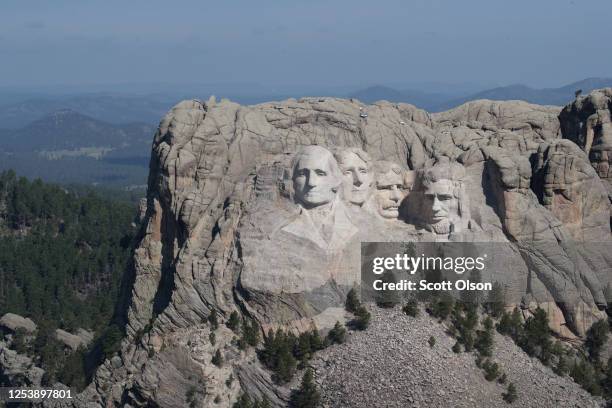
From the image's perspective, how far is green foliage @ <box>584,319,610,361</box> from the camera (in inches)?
1372

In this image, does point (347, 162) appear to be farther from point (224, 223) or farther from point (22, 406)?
point (22, 406)

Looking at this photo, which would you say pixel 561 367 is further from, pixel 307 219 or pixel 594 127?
pixel 594 127

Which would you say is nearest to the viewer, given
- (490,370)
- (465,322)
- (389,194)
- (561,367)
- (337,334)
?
(490,370)

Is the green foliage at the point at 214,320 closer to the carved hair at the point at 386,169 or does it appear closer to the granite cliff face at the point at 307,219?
the granite cliff face at the point at 307,219

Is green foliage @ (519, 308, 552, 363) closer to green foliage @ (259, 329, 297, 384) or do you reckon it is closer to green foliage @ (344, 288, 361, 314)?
green foliage @ (344, 288, 361, 314)

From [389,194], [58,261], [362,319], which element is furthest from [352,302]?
[58,261]

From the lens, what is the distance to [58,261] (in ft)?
218

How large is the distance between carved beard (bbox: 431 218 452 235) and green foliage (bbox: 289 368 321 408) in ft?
27.9

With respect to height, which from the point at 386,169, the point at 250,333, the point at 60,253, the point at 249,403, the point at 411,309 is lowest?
the point at 249,403

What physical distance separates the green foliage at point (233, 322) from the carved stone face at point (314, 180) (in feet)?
16.5

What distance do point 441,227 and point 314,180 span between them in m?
5.69

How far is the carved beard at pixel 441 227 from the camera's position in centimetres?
3428

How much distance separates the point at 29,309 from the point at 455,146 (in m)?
33.6

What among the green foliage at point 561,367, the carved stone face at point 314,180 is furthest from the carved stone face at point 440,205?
the green foliage at point 561,367
